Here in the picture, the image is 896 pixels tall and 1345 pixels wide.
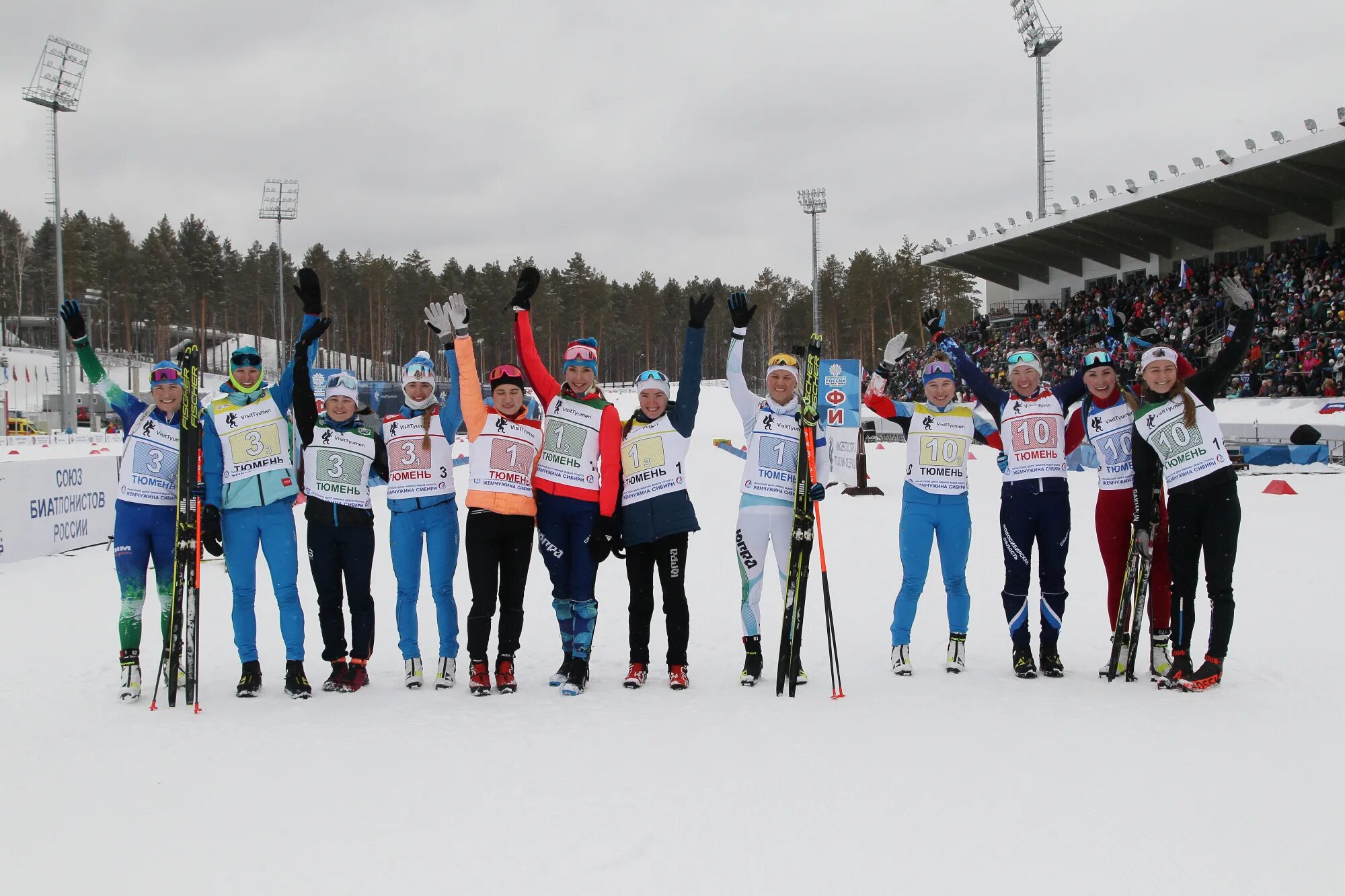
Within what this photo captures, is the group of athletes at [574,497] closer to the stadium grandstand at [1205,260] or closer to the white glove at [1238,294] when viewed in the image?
the white glove at [1238,294]

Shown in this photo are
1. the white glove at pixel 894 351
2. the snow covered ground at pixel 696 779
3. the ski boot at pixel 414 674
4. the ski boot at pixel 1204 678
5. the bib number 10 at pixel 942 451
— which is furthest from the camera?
the white glove at pixel 894 351

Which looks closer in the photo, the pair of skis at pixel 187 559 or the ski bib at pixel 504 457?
the pair of skis at pixel 187 559

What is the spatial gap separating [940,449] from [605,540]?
218 cm

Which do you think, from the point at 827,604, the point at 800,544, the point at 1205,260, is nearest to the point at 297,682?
the point at 800,544

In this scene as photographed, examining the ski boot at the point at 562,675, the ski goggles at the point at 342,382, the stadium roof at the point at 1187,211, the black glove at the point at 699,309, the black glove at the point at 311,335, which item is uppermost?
the stadium roof at the point at 1187,211

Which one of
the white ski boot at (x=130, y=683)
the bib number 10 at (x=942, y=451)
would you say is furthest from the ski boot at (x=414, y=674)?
the bib number 10 at (x=942, y=451)

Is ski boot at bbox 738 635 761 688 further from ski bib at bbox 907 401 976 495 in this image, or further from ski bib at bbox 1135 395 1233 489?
ski bib at bbox 1135 395 1233 489

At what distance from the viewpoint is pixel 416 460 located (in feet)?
18.3

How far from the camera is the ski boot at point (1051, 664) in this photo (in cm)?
552

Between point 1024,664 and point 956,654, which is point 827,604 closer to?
point 956,654

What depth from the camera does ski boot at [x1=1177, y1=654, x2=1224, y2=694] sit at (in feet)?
16.8

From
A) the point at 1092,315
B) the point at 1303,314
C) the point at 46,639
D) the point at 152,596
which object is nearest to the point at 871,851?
the point at 46,639

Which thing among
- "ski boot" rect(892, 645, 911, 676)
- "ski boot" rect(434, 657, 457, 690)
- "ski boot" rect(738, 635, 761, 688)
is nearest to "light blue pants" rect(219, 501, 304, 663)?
"ski boot" rect(434, 657, 457, 690)

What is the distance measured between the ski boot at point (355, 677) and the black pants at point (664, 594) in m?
1.60
